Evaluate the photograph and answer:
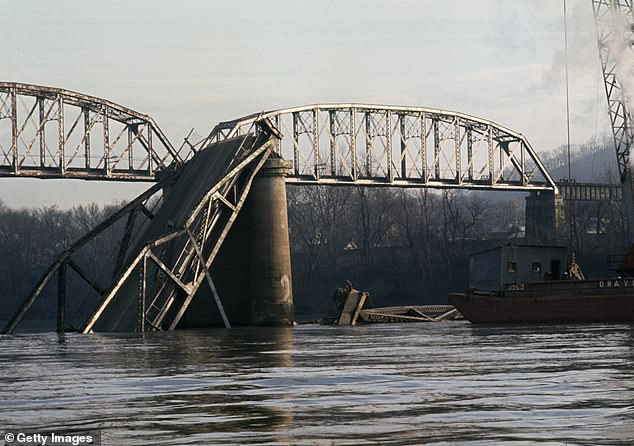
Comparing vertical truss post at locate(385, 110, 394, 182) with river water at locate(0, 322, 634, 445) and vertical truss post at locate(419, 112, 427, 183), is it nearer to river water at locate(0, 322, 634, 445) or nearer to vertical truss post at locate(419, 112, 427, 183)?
vertical truss post at locate(419, 112, 427, 183)

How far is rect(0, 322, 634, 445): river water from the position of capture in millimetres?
11555

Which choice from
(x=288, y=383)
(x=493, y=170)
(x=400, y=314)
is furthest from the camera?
(x=493, y=170)

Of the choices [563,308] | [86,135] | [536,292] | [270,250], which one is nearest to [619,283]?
[563,308]

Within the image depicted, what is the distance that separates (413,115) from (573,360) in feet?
419

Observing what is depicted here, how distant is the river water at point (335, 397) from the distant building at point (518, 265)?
30.4 metres

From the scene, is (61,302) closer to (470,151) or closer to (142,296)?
(142,296)

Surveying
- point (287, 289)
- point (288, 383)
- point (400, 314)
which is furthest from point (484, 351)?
point (400, 314)

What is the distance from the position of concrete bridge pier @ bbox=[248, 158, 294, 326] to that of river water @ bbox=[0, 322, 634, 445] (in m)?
31.3

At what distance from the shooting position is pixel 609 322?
5216cm

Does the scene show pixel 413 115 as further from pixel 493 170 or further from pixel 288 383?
pixel 288 383

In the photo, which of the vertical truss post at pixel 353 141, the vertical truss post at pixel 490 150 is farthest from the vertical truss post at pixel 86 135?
the vertical truss post at pixel 490 150

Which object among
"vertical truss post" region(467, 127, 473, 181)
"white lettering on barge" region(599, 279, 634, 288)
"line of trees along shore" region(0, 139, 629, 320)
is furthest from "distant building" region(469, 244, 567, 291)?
"vertical truss post" region(467, 127, 473, 181)

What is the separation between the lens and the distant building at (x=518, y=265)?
191ft

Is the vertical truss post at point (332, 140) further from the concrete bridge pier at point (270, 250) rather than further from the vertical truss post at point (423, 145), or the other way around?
the concrete bridge pier at point (270, 250)
